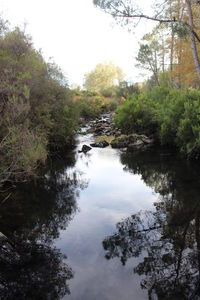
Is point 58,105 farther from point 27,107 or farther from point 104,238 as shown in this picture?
point 104,238

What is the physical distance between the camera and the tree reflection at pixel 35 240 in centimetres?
390

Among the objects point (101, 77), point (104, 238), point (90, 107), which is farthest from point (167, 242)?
point (101, 77)

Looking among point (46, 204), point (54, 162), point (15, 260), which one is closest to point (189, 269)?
point (15, 260)

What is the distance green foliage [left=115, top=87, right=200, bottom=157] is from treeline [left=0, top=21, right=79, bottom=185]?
4.25m

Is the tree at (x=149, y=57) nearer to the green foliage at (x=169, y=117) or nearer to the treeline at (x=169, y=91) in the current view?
the treeline at (x=169, y=91)

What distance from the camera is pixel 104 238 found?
Answer: 5293 millimetres

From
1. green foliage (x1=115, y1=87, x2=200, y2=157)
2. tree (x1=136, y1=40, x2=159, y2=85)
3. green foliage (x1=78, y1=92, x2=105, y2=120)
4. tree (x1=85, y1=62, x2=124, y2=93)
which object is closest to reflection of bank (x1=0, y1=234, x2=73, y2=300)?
green foliage (x1=115, y1=87, x2=200, y2=157)

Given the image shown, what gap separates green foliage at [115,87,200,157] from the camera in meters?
10.8

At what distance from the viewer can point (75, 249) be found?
4.95 meters

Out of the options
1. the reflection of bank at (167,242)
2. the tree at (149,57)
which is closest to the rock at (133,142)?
the reflection of bank at (167,242)

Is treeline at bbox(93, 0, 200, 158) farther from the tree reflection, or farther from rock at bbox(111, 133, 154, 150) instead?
the tree reflection

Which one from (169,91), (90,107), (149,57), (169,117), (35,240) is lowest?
(35,240)

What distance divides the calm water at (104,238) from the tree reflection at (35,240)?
0.05 feet

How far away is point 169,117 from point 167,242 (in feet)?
28.7
